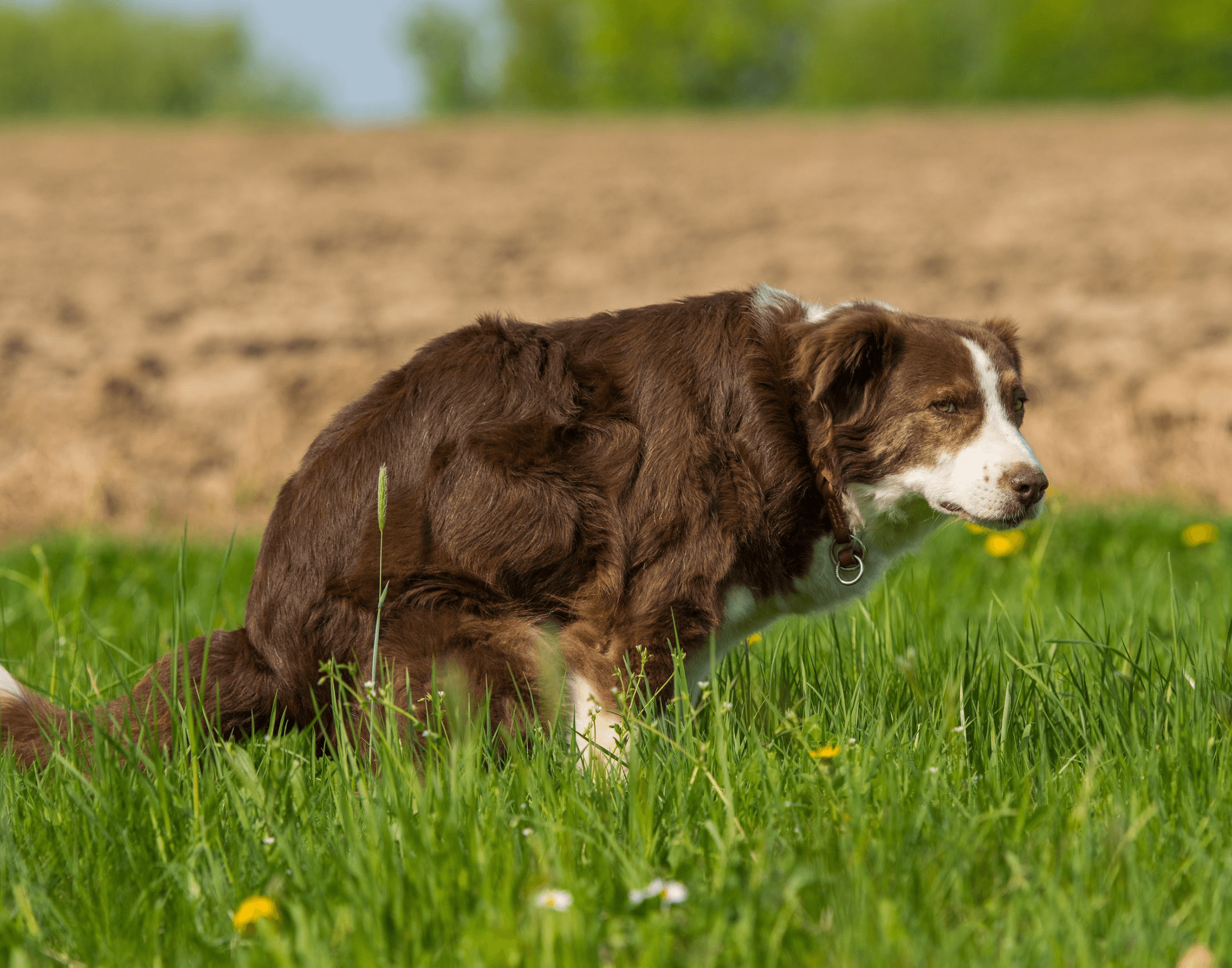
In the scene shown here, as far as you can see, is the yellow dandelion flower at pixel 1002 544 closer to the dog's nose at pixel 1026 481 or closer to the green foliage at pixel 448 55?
the dog's nose at pixel 1026 481

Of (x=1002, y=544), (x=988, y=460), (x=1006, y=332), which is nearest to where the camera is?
(x=988, y=460)

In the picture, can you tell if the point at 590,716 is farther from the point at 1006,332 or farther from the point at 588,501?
the point at 1006,332

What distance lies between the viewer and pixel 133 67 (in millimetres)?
49969

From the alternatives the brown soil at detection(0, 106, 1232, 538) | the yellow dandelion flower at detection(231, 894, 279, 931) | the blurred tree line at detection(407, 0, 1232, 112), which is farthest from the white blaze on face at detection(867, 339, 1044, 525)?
the blurred tree line at detection(407, 0, 1232, 112)

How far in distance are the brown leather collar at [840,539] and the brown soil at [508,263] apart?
4525 mm

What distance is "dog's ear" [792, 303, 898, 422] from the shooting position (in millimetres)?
3045

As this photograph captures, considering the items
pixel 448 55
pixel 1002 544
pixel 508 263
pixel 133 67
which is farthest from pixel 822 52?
pixel 1002 544

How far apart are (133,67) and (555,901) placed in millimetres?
55339

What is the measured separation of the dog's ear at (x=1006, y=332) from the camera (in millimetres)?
3617

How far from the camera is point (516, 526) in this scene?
288cm

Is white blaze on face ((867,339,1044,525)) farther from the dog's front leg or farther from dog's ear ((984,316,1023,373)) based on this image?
the dog's front leg

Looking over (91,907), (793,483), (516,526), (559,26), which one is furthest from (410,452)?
(559,26)

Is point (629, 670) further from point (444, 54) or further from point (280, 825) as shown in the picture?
point (444, 54)

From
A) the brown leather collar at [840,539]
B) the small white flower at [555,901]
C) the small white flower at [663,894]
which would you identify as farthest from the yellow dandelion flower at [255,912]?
the brown leather collar at [840,539]
